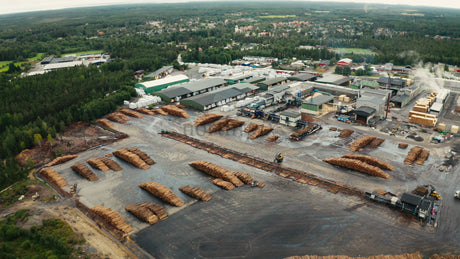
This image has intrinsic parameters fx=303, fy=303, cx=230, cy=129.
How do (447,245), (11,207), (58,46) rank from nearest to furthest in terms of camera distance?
(447,245), (11,207), (58,46)

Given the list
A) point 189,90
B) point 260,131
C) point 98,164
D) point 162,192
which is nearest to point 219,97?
point 189,90

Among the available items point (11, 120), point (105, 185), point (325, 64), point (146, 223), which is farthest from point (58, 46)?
point (146, 223)

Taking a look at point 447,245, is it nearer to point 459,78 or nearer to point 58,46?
point 459,78

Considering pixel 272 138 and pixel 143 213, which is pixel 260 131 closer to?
pixel 272 138

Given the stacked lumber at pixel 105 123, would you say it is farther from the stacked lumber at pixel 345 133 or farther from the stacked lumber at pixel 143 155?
the stacked lumber at pixel 345 133

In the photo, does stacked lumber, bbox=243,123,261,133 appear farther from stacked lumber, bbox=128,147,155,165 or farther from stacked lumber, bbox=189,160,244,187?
stacked lumber, bbox=128,147,155,165
